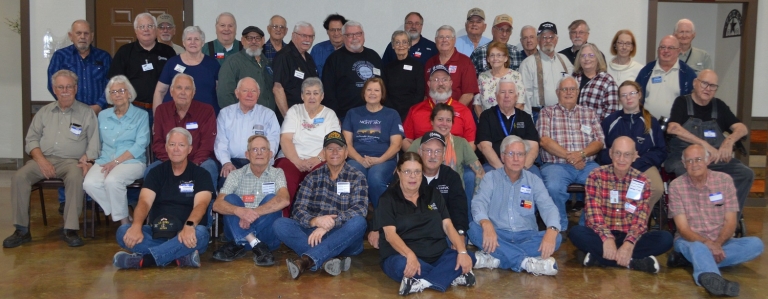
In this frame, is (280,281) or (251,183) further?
(251,183)

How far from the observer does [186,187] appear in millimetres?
4730

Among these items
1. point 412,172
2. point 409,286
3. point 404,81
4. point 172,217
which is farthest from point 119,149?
point 409,286

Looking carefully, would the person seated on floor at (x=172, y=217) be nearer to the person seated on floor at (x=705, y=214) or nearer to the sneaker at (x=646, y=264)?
the sneaker at (x=646, y=264)

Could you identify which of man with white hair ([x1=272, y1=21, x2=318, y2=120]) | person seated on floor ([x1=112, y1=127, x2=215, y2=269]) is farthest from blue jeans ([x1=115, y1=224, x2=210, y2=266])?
man with white hair ([x1=272, y1=21, x2=318, y2=120])

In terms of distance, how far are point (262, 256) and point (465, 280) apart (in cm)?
144

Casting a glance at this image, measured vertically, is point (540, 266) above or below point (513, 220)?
below

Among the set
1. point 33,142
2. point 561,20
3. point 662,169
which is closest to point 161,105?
point 33,142

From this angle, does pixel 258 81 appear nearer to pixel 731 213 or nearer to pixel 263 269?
pixel 263 269

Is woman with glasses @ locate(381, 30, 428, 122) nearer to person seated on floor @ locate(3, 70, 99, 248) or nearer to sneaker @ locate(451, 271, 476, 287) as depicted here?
sneaker @ locate(451, 271, 476, 287)

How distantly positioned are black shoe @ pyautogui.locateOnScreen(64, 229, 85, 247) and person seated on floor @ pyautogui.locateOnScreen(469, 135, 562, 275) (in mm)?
2982

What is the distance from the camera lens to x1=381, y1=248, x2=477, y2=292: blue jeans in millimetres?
4039

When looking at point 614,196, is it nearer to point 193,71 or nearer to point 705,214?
point 705,214

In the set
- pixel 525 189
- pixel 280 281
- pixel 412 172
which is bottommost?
pixel 280 281

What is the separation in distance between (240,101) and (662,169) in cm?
359
